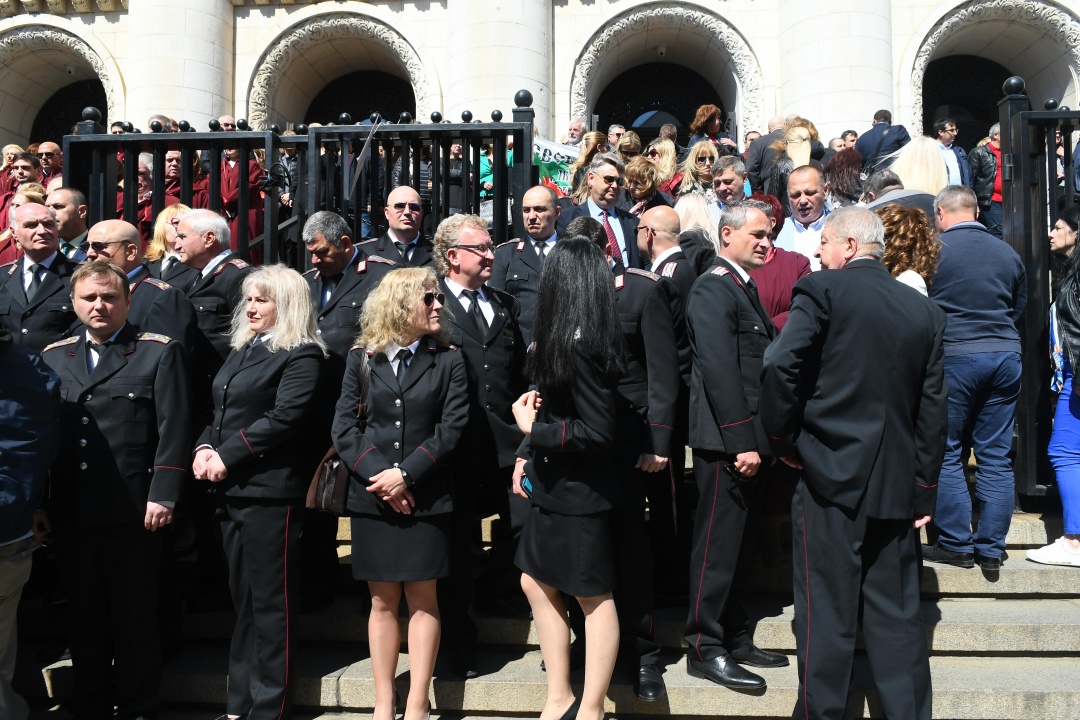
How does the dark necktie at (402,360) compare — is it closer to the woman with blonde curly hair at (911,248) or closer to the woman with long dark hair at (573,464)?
the woman with long dark hair at (573,464)

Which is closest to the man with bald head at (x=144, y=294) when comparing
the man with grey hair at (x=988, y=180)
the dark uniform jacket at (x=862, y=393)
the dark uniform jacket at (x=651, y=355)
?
the dark uniform jacket at (x=651, y=355)

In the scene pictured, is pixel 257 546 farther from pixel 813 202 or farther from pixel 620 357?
pixel 813 202

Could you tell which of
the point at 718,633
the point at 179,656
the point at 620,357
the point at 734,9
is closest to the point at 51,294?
the point at 179,656

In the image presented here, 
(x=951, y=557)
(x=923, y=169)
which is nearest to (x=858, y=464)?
(x=951, y=557)

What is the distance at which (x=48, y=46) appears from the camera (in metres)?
14.7

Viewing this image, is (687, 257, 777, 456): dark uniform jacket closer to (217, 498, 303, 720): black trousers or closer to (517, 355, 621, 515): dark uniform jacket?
(517, 355, 621, 515): dark uniform jacket

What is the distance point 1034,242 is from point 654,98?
34.4 feet

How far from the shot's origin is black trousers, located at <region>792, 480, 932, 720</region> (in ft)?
11.9

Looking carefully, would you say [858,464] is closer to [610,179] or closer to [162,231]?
[610,179]

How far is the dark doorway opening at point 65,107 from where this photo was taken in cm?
1600

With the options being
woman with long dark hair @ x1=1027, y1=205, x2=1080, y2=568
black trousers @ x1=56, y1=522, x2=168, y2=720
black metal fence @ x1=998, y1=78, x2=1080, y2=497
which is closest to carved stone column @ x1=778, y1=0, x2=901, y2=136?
black metal fence @ x1=998, y1=78, x2=1080, y2=497

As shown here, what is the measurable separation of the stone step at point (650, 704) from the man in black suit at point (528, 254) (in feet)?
6.48

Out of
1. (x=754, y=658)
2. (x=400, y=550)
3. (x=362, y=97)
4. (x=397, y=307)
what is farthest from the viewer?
(x=362, y=97)

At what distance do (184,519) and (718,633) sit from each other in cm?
278
